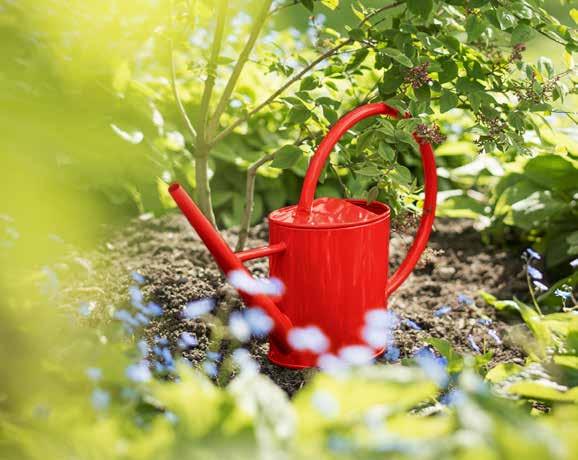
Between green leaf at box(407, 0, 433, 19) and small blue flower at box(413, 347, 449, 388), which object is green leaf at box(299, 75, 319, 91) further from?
small blue flower at box(413, 347, 449, 388)

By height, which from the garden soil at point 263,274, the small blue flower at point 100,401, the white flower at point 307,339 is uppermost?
the small blue flower at point 100,401

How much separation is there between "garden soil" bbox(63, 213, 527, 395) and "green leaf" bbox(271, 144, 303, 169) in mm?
481

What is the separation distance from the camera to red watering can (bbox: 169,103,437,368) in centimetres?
184

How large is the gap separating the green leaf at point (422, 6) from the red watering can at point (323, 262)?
270mm

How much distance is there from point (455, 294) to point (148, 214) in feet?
4.70

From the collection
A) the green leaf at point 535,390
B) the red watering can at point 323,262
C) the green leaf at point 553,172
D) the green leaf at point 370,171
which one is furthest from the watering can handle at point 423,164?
the green leaf at point 553,172

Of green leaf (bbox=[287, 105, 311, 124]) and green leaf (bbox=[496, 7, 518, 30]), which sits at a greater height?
green leaf (bbox=[496, 7, 518, 30])

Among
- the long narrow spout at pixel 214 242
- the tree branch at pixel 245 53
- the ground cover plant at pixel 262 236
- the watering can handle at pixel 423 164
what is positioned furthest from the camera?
the tree branch at pixel 245 53

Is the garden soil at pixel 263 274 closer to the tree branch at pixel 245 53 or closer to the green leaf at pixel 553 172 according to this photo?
the green leaf at pixel 553 172

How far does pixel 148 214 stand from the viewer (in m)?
3.45

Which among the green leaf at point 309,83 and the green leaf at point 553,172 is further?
the green leaf at point 553,172

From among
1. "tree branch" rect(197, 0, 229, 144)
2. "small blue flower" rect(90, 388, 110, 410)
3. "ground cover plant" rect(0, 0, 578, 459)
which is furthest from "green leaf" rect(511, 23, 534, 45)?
"small blue flower" rect(90, 388, 110, 410)

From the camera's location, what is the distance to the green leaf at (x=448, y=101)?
1.92m

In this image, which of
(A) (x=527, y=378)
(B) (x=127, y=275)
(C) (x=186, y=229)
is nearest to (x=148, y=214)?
(C) (x=186, y=229)
